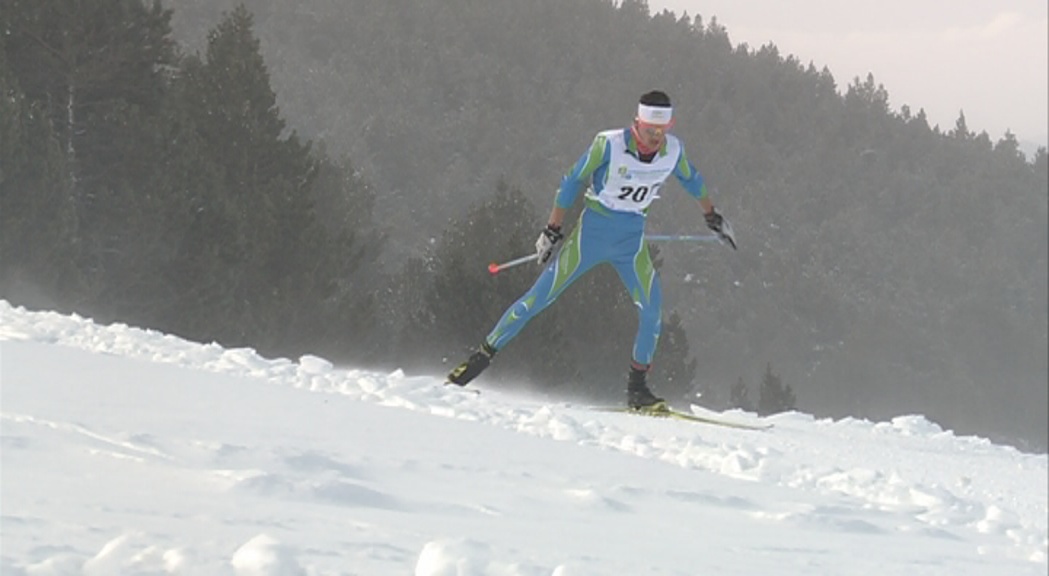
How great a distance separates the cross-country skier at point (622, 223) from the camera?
7863mm

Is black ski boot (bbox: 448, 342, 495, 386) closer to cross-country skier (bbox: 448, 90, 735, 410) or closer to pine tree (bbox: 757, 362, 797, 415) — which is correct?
cross-country skier (bbox: 448, 90, 735, 410)

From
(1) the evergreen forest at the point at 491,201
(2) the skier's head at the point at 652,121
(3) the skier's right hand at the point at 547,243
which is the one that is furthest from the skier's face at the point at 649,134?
(1) the evergreen forest at the point at 491,201

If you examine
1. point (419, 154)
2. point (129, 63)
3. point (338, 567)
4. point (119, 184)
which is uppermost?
point (419, 154)

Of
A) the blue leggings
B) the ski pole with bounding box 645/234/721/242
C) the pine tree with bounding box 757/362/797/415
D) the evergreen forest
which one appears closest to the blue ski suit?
the blue leggings

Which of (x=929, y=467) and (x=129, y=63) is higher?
(x=129, y=63)

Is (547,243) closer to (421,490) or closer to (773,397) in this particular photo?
(421,490)

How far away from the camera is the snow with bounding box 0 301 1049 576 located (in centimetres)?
293

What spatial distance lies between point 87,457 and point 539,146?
107227 mm

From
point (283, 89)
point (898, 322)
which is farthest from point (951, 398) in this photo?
point (283, 89)

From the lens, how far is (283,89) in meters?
104

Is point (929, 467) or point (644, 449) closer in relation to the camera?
point (644, 449)

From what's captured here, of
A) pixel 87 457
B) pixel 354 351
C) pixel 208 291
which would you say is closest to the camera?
pixel 87 457

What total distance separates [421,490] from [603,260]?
4.39m

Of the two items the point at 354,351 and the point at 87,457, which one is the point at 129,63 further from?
the point at 87,457
